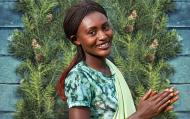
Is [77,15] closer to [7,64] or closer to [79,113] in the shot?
[79,113]

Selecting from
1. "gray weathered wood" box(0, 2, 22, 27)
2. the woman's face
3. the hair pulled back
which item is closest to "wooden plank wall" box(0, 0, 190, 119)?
"gray weathered wood" box(0, 2, 22, 27)

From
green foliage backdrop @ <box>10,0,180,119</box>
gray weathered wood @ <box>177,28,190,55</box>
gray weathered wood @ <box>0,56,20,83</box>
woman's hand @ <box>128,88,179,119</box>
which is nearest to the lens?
woman's hand @ <box>128,88,179,119</box>

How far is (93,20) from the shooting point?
7.32 feet

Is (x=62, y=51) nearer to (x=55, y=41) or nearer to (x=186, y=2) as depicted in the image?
(x=55, y=41)

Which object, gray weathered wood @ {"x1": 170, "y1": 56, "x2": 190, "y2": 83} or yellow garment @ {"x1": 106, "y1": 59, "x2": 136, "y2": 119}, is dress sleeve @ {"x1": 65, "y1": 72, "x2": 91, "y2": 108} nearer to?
yellow garment @ {"x1": 106, "y1": 59, "x2": 136, "y2": 119}

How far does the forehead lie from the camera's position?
2.22 meters

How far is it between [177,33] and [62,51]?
0.86 meters

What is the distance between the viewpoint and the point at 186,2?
445 cm

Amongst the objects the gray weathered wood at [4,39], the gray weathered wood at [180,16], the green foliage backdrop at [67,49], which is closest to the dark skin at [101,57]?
the green foliage backdrop at [67,49]

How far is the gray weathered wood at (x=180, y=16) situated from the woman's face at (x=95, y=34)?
2251mm

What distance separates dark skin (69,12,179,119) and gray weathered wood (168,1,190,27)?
2203 millimetres

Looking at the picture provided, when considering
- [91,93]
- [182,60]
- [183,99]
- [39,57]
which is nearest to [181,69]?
[182,60]

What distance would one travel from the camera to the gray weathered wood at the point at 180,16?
174 inches

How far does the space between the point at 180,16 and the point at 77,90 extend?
7.98 ft
